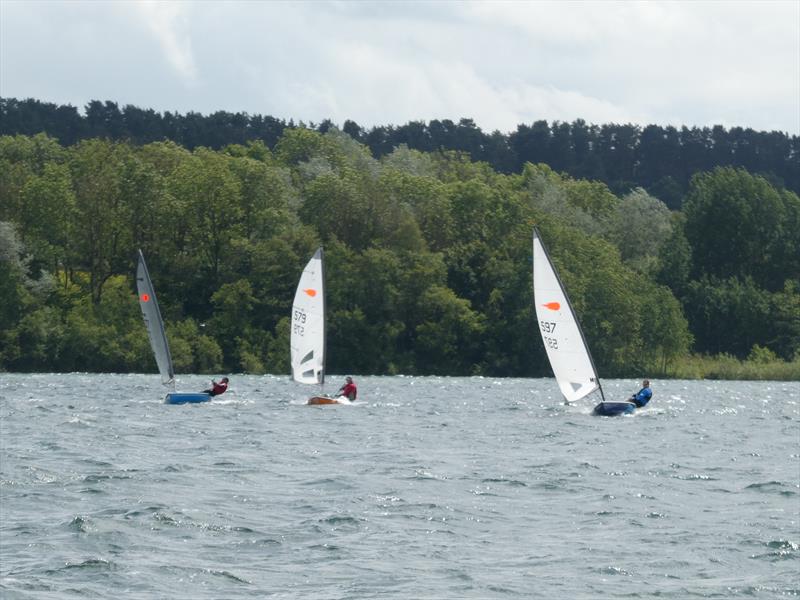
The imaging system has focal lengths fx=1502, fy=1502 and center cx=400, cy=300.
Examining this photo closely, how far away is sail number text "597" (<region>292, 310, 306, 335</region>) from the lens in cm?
4922

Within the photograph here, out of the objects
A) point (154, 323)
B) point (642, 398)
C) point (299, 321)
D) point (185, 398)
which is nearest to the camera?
point (642, 398)

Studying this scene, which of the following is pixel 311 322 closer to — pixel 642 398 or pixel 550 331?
pixel 550 331

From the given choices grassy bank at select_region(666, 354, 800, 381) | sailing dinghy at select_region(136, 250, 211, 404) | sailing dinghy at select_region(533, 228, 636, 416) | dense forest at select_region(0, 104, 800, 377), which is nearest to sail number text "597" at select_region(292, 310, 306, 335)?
sailing dinghy at select_region(136, 250, 211, 404)

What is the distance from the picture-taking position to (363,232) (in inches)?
3629

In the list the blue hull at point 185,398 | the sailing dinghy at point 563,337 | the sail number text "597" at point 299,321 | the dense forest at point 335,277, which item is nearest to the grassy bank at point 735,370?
the dense forest at point 335,277

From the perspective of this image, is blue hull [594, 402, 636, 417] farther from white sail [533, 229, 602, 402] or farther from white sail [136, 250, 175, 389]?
white sail [136, 250, 175, 389]

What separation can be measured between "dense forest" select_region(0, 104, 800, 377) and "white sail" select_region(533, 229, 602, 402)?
39.1 metres

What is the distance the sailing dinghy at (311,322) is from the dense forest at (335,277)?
31778 mm

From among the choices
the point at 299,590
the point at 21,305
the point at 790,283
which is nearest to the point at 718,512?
the point at 299,590

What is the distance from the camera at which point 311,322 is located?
161ft

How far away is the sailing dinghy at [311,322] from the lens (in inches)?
1911

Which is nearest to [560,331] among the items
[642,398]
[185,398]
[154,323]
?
[642,398]

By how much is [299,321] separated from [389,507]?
27.3 meters

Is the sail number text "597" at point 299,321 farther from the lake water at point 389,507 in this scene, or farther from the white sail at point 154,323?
the lake water at point 389,507
